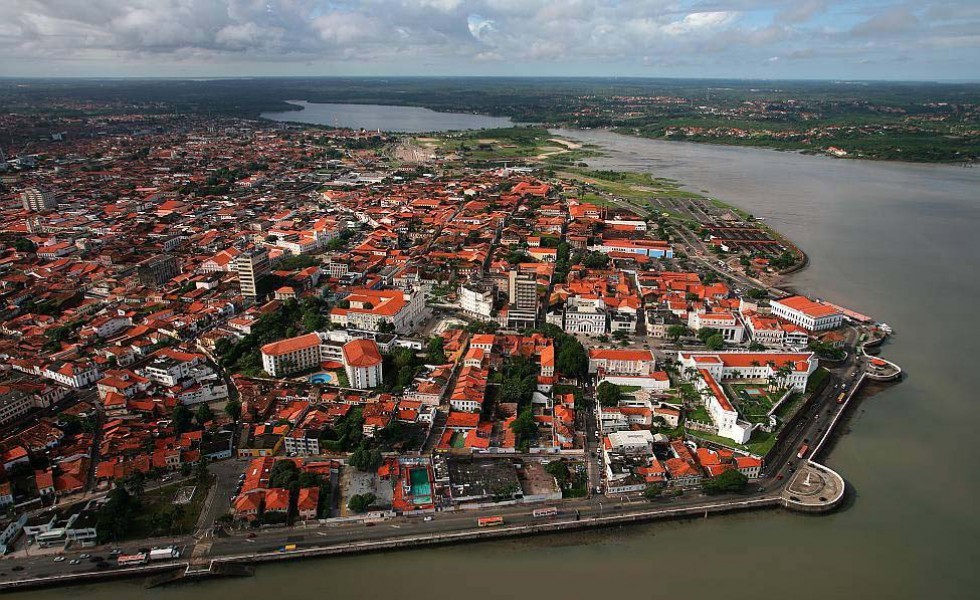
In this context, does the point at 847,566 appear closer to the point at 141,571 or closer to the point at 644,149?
the point at 141,571

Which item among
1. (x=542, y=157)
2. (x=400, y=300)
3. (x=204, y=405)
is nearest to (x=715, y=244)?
(x=400, y=300)

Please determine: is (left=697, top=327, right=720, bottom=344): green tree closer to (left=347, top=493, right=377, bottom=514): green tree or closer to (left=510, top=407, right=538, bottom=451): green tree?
(left=510, top=407, right=538, bottom=451): green tree

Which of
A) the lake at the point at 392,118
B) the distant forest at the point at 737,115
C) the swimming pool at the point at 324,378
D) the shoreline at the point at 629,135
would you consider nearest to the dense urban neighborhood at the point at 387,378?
the swimming pool at the point at 324,378

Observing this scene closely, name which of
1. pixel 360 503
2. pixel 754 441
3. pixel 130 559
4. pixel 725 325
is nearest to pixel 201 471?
pixel 130 559

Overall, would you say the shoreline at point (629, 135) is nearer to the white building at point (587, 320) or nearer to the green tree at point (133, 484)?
the white building at point (587, 320)

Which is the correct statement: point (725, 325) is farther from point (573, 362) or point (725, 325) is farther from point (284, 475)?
point (284, 475)
